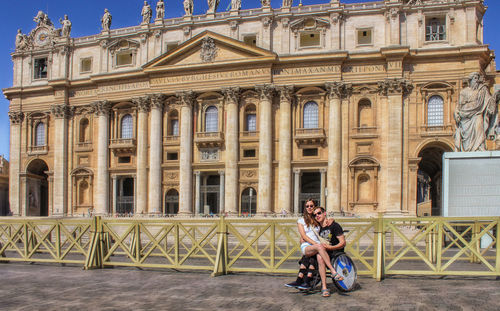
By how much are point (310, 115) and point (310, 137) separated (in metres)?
2.37

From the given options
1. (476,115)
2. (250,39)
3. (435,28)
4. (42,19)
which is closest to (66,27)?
(42,19)

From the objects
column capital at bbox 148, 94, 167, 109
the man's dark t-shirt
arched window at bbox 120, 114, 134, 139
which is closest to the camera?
the man's dark t-shirt

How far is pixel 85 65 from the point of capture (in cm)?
5009

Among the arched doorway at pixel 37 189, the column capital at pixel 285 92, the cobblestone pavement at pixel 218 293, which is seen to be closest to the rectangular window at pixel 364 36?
the column capital at pixel 285 92

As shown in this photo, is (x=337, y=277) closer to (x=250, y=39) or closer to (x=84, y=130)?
(x=250, y=39)

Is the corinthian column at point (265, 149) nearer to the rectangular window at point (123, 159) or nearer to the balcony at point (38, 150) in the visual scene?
the rectangular window at point (123, 159)

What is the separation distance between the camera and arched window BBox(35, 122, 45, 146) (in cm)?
5125

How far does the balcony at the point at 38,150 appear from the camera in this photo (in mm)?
50594

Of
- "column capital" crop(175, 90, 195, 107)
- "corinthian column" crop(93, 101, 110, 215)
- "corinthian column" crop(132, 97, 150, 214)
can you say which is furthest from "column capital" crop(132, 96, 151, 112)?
"column capital" crop(175, 90, 195, 107)

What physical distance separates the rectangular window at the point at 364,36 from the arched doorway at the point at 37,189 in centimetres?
3285

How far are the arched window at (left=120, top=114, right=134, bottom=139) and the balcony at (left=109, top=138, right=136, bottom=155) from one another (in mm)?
994

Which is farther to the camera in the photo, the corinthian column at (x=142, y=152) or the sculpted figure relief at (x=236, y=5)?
the corinthian column at (x=142, y=152)

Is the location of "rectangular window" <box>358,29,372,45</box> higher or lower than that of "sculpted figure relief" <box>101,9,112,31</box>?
lower

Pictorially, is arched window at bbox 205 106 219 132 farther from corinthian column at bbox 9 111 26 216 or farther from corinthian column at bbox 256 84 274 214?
corinthian column at bbox 9 111 26 216
